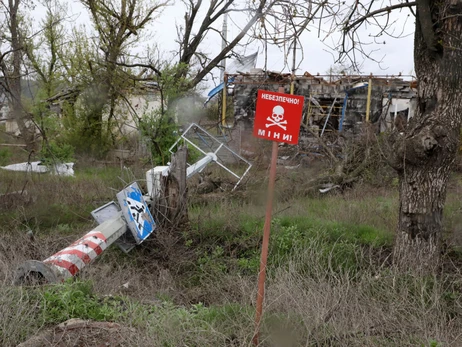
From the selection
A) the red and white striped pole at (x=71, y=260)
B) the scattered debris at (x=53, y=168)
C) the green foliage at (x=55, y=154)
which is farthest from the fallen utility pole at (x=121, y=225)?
the green foliage at (x=55, y=154)

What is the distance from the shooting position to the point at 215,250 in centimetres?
737

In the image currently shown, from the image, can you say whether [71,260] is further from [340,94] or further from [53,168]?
[340,94]

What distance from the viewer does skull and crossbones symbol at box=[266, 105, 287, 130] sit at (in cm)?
407

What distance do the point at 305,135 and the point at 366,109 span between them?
2.87 metres

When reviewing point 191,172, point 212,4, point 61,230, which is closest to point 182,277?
point 61,230

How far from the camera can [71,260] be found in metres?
5.43

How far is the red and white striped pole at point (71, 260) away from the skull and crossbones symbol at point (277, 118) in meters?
2.79

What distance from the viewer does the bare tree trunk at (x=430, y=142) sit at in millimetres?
5605

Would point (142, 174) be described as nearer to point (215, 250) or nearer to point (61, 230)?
point (61, 230)

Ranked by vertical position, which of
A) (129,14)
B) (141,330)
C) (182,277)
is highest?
(129,14)

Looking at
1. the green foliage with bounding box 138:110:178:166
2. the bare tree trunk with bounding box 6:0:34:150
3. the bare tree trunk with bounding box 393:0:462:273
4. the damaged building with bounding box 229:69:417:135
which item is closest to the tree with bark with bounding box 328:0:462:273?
the bare tree trunk with bounding box 393:0:462:273

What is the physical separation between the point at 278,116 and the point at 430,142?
7.99 ft

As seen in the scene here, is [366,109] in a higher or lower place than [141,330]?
higher

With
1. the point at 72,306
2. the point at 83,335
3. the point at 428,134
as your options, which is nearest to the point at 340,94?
the point at 428,134
